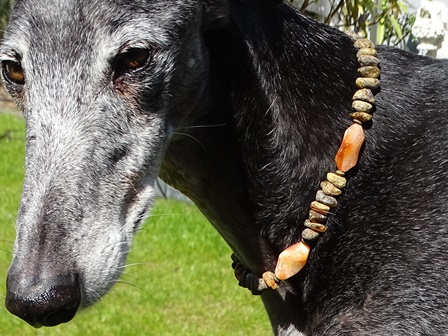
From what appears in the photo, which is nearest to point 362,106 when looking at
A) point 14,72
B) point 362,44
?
point 362,44

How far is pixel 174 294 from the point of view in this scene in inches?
202

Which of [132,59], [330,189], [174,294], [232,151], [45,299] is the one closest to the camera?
[45,299]

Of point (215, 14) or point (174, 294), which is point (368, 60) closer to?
point (215, 14)

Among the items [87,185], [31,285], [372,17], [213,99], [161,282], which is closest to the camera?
[31,285]

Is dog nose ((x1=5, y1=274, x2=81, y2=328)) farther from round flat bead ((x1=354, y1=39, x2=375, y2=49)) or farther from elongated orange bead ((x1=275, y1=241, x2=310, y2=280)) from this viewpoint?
round flat bead ((x1=354, y1=39, x2=375, y2=49))

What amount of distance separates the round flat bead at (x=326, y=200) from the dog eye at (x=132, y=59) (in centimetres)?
64

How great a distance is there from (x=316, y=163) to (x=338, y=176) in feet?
0.28

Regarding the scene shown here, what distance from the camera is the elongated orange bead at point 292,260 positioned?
2477 millimetres

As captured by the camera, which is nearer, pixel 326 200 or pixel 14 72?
A: pixel 14 72

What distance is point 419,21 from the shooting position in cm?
678

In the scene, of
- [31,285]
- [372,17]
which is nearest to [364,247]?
[31,285]

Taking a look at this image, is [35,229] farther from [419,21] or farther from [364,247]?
[419,21]

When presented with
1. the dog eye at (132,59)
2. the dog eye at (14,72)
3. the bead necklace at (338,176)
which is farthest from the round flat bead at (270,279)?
the dog eye at (14,72)

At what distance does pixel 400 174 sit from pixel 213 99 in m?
0.58
